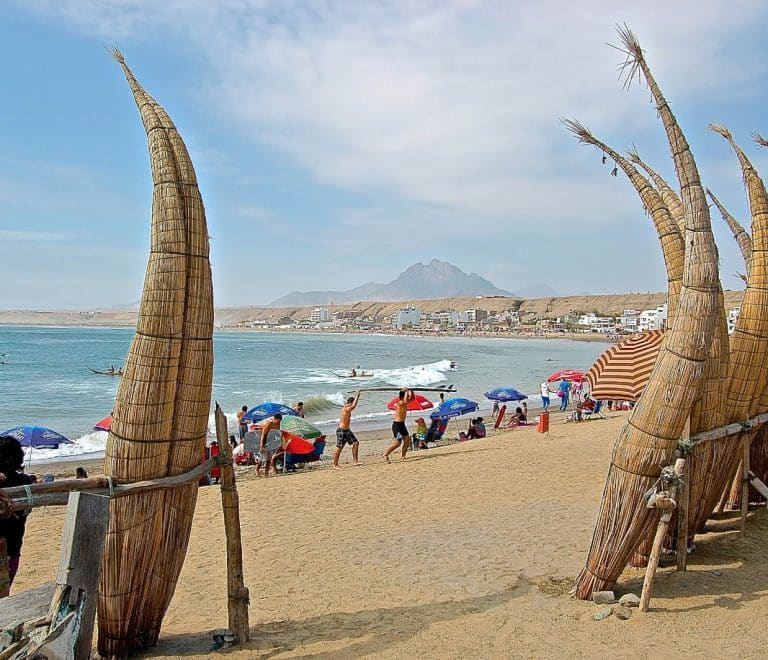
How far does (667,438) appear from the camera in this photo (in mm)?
5207

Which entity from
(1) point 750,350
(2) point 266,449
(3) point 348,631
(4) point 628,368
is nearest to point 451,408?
(2) point 266,449

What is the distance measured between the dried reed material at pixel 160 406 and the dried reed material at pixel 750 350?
4652mm

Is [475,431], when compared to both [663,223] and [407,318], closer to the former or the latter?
[663,223]

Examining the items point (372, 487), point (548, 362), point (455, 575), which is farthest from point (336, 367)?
point (455, 575)

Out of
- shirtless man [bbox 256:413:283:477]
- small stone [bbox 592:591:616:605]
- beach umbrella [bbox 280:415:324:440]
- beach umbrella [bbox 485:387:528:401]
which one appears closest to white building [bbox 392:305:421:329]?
beach umbrella [bbox 485:387:528:401]

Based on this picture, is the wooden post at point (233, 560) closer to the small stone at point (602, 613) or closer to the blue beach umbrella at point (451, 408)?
the small stone at point (602, 613)

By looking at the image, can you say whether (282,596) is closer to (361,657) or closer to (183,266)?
(361,657)

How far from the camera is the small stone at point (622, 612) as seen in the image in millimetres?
5020

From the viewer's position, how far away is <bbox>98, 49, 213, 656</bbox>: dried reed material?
452 centimetres

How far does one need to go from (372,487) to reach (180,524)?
632 cm

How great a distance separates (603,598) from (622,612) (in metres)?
0.23

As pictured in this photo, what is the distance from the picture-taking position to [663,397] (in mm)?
5227

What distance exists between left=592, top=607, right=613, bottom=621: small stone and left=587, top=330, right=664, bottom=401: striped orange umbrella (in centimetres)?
484

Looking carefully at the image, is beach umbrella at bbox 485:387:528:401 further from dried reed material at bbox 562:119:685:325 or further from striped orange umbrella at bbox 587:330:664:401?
dried reed material at bbox 562:119:685:325
